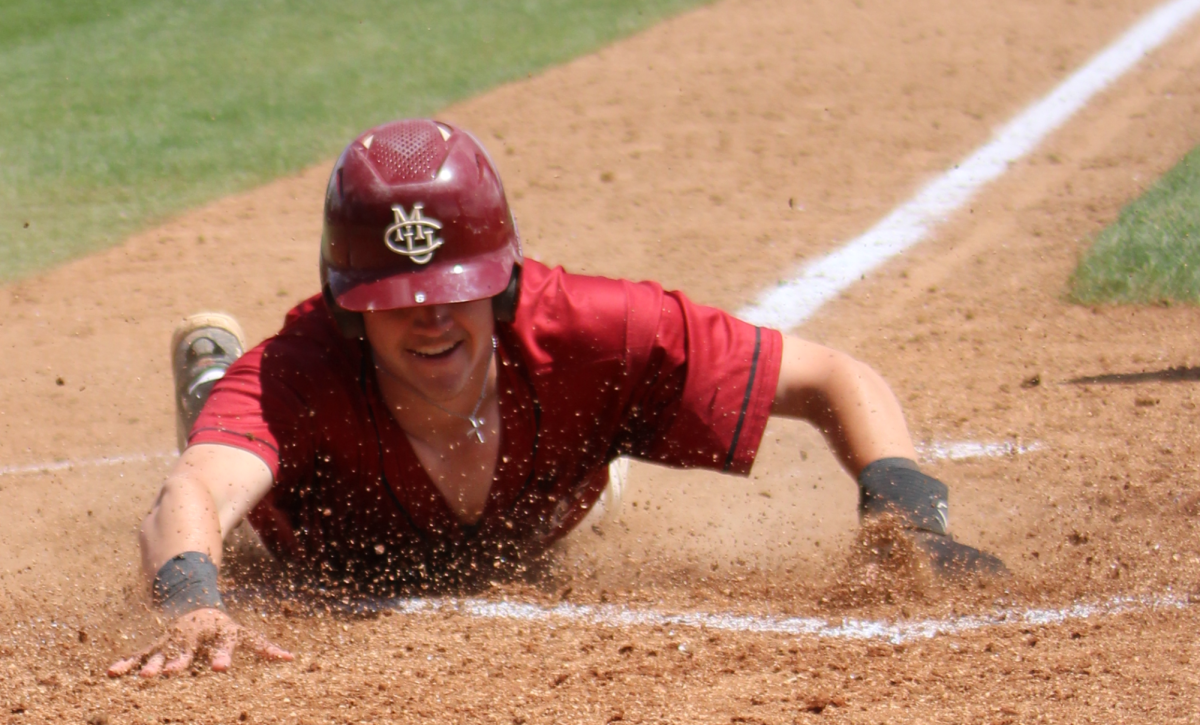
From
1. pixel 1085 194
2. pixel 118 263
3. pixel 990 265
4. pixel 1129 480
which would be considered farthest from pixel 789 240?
pixel 118 263

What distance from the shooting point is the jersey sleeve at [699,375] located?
116 inches

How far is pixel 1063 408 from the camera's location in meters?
4.19

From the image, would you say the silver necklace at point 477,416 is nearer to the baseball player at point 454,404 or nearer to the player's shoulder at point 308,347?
the baseball player at point 454,404

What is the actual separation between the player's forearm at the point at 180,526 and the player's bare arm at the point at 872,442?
124 centimetres

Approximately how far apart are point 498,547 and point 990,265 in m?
2.87

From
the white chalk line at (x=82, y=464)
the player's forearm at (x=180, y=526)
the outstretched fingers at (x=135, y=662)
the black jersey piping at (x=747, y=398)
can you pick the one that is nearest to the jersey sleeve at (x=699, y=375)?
the black jersey piping at (x=747, y=398)

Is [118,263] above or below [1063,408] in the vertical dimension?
above

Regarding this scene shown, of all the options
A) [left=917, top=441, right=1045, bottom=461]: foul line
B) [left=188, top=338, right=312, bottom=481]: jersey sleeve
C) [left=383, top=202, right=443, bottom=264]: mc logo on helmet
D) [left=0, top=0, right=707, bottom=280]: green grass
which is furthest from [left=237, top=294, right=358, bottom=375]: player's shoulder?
[left=0, top=0, right=707, bottom=280]: green grass

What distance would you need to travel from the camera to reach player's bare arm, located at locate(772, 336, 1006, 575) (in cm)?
288

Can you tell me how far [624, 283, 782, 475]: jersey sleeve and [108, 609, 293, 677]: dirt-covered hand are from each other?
1.00 m

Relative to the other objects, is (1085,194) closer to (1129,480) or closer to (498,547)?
(1129,480)

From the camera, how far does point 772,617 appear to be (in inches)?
115

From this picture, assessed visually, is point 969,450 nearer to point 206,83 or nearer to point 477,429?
point 477,429

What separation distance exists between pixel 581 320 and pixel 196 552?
905 mm
